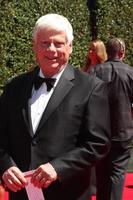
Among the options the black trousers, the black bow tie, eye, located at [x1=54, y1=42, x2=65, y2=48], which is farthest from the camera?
the black trousers

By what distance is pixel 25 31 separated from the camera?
35.9 ft

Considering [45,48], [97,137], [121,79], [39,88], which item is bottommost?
[121,79]

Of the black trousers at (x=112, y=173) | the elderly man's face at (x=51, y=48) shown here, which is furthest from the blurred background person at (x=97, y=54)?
the elderly man's face at (x=51, y=48)

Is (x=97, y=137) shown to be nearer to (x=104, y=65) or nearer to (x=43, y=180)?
(x=43, y=180)

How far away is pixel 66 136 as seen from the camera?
3.23 m

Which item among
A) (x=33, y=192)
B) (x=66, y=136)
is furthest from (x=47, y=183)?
(x=66, y=136)

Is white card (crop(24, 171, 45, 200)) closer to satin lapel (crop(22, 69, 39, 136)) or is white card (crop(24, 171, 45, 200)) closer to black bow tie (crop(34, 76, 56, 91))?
satin lapel (crop(22, 69, 39, 136))

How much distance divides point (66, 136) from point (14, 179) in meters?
0.34

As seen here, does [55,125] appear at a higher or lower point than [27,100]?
lower

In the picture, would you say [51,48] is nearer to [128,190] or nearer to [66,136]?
[66,136]

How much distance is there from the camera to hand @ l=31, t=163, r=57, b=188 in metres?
3.10

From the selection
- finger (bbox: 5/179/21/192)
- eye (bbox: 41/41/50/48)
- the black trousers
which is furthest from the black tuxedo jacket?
the black trousers

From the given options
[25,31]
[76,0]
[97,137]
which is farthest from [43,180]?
[76,0]

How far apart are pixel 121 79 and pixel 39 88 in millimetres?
2370
